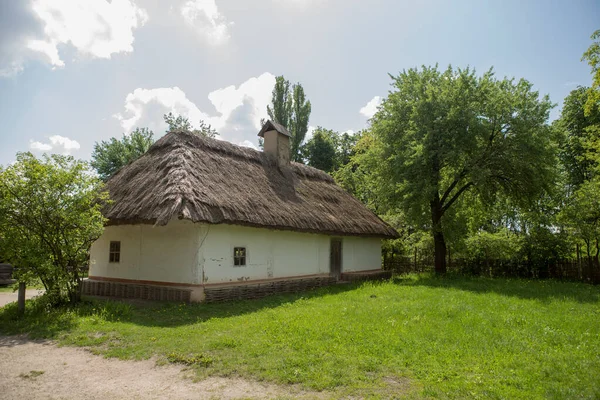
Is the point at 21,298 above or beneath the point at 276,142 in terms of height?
beneath

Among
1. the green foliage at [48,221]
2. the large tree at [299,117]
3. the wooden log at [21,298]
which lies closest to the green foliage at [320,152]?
the large tree at [299,117]

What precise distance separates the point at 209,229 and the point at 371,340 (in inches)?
248

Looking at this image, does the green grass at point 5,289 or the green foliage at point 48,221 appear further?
the green grass at point 5,289

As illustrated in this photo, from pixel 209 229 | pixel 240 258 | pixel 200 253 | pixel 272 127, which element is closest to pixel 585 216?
pixel 272 127

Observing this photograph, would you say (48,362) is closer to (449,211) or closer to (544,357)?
(544,357)

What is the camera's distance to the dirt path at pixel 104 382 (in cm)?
475

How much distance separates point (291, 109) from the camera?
3625 cm

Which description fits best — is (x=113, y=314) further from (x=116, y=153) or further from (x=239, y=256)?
(x=116, y=153)

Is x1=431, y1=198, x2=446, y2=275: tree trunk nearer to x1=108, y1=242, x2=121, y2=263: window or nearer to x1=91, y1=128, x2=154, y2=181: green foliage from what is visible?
x1=108, y1=242, x2=121, y2=263: window

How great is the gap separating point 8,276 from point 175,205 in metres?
12.9

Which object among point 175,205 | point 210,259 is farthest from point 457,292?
point 175,205

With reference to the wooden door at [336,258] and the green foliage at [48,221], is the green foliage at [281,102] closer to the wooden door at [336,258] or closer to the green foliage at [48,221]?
the wooden door at [336,258]

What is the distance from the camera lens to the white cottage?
1105 cm

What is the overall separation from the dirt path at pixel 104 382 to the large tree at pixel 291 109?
31105mm
